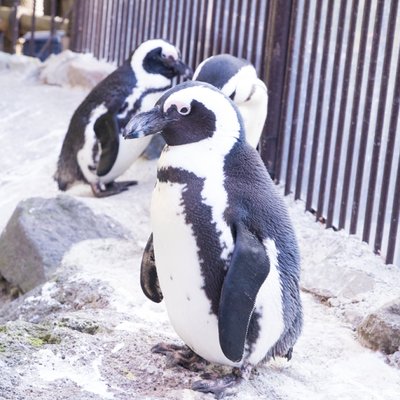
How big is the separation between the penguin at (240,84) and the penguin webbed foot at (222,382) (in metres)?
1.63

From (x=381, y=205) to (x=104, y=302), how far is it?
123 centimetres

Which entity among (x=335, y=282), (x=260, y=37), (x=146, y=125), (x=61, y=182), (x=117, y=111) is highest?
(x=146, y=125)

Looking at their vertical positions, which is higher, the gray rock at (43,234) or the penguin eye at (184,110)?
the penguin eye at (184,110)

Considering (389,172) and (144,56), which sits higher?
(144,56)

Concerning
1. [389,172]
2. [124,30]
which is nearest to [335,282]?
[389,172]

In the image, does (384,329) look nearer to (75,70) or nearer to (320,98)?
(320,98)

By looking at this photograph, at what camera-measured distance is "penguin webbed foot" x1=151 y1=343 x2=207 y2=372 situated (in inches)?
104

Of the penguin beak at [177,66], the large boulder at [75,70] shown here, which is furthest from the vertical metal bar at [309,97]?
the large boulder at [75,70]

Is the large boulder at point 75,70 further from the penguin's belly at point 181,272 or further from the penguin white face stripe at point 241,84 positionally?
the penguin's belly at point 181,272

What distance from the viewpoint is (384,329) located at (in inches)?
125

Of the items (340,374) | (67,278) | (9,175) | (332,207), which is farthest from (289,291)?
(9,175)

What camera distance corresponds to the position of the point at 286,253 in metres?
2.55

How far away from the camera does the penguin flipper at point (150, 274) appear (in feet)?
9.00

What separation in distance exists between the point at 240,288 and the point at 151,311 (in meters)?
1.03
